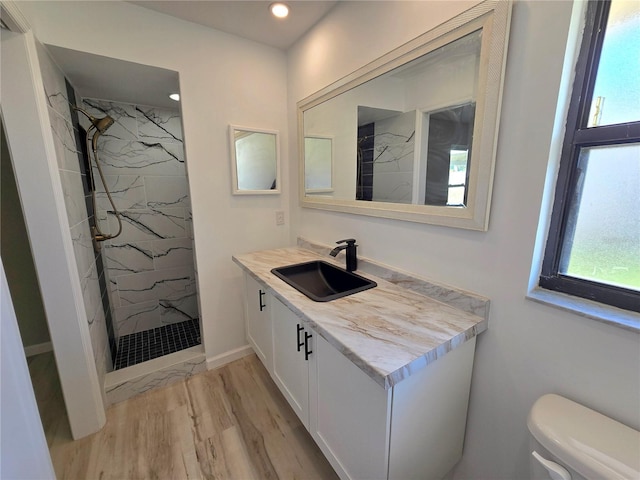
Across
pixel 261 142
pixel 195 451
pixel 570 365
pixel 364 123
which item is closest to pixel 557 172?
pixel 570 365

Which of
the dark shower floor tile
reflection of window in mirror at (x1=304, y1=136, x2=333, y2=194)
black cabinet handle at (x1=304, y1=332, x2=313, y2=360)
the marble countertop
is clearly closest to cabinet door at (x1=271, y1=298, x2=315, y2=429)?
black cabinet handle at (x1=304, y1=332, x2=313, y2=360)

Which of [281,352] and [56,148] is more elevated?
[56,148]

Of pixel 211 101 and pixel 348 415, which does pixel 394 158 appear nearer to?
pixel 348 415

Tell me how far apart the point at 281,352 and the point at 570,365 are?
4.03 ft

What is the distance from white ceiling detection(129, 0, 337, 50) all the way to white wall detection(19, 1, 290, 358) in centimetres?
7

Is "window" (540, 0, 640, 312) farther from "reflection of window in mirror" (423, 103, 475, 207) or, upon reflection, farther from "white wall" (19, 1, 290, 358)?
"white wall" (19, 1, 290, 358)

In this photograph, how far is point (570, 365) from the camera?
33.5 inches

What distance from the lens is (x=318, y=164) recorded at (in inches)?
74.3

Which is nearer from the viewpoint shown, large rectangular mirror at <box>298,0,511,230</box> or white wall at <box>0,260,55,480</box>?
white wall at <box>0,260,55,480</box>

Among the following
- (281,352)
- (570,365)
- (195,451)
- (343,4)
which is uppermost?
(343,4)

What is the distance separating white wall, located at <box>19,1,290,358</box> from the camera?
1443 mm

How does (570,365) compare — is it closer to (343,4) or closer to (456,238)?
(456,238)

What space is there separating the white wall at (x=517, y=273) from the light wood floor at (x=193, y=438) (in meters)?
0.89

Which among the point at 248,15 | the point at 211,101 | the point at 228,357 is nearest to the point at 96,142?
the point at 211,101
